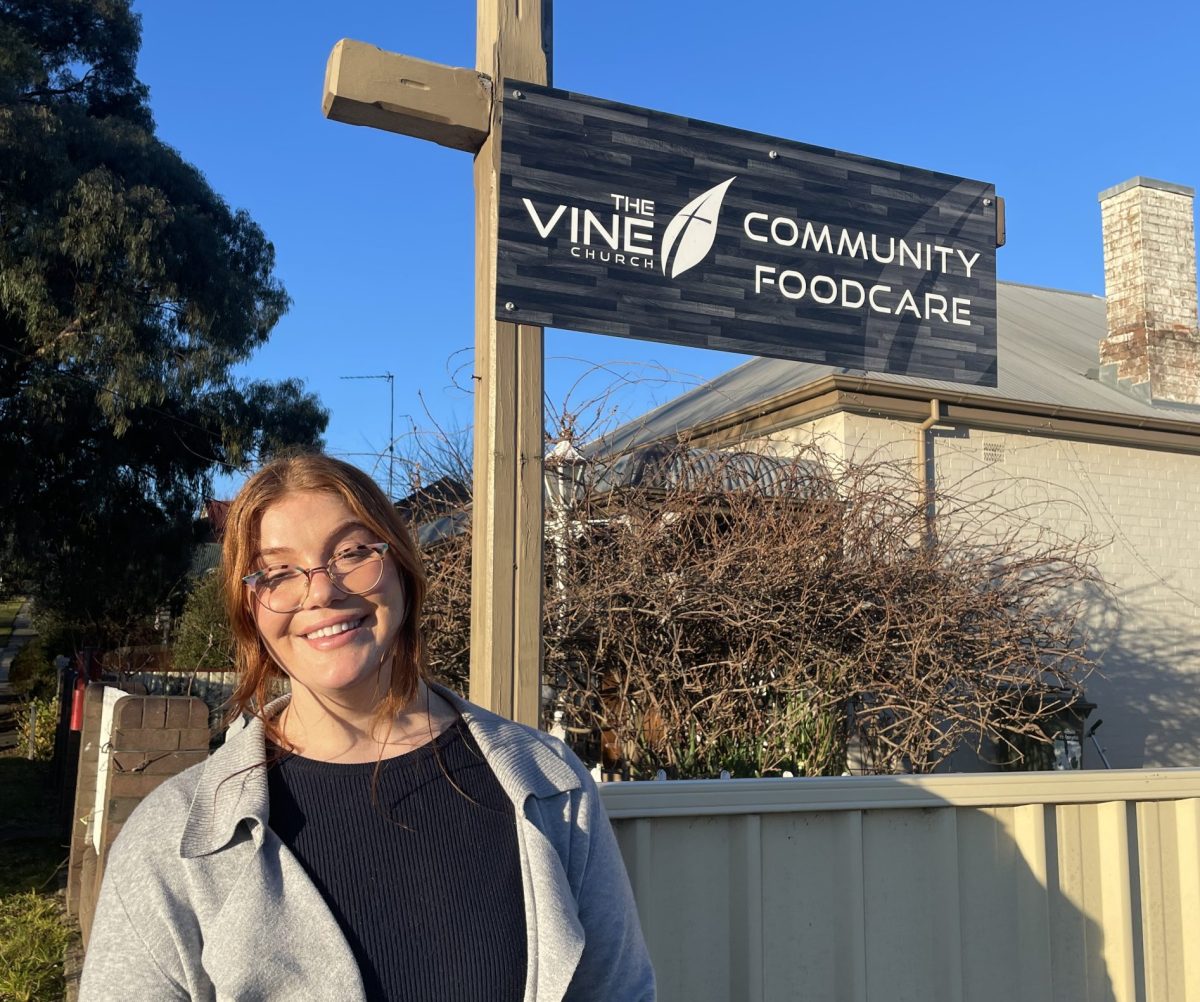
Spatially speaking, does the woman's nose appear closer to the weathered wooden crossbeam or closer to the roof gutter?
the weathered wooden crossbeam

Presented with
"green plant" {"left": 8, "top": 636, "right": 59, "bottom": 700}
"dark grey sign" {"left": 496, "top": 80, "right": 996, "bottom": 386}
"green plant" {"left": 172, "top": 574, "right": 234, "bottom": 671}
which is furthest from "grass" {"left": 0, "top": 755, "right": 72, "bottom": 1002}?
"green plant" {"left": 8, "top": 636, "right": 59, "bottom": 700}

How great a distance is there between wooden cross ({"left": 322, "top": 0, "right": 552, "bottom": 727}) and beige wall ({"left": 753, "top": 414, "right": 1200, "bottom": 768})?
8384 millimetres

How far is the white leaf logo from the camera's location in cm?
329

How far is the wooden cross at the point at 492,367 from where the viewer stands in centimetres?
296

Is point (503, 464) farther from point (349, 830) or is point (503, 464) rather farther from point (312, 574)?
point (349, 830)

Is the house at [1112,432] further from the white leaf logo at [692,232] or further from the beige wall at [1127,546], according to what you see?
the white leaf logo at [692,232]

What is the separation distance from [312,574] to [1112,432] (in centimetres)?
1195

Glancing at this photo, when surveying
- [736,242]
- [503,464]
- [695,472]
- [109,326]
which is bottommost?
[503,464]

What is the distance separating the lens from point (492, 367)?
3.03 meters

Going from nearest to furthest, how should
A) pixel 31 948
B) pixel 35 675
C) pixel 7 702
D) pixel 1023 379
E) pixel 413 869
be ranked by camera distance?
pixel 413 869 < pixel 31 948 < pixel 1023 379 < pixel 35 675 < pixel 7 702

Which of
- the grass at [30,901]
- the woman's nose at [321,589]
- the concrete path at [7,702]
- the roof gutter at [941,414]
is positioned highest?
the roof gutter at [941,414]

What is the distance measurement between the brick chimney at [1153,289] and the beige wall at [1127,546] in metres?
1.41

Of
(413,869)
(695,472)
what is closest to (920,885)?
(413,869)

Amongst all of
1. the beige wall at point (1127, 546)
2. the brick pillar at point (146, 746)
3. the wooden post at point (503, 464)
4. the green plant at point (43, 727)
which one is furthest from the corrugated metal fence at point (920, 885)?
the green plant at point (43, 727)
